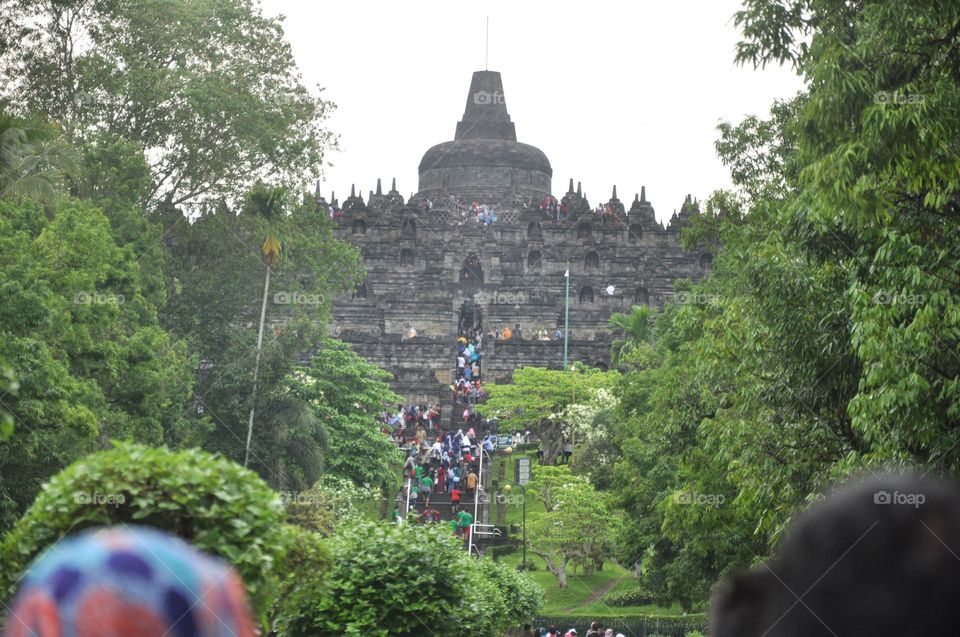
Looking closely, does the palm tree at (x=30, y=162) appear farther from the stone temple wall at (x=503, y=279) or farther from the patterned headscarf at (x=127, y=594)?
the stone temple wall at (x=503, y=279)

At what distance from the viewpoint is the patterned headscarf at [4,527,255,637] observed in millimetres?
1960

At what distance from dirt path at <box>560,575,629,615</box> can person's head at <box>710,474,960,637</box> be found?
98.3 ft

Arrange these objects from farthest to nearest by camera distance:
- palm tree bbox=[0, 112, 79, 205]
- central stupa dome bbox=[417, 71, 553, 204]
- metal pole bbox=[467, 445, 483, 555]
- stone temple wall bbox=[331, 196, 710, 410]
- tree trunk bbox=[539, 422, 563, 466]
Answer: central stupa dome bbox=[417, 71, 553, 204], stone temple wall bbox=[331, 196, 710, 410], tree trunk bbox=[539, 422, 563, 466], metal pole bbox=[467, 445, 483, 555], palm tree bbox=[0, 112, 79, 205]

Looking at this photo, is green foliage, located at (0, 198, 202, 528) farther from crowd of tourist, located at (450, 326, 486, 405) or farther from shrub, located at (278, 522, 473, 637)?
crowd of tourist, located at (450, 326, 486, 405)

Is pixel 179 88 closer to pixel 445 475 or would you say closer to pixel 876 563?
pixel 445 475

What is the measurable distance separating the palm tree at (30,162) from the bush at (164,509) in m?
16.2

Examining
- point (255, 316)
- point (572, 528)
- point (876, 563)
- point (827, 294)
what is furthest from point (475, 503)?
point (876, 563)

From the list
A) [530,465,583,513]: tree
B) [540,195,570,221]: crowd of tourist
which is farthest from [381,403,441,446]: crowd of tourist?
[540,195,570,221]: crowd of tourist

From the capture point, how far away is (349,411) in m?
37.6

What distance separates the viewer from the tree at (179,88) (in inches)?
1396

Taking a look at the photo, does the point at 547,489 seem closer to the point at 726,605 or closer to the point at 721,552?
the point at 721,552

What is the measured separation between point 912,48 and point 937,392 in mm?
3406

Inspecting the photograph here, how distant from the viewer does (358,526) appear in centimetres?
1441

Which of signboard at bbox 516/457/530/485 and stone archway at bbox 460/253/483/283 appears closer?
signboard at bbox 516/457/530/485
